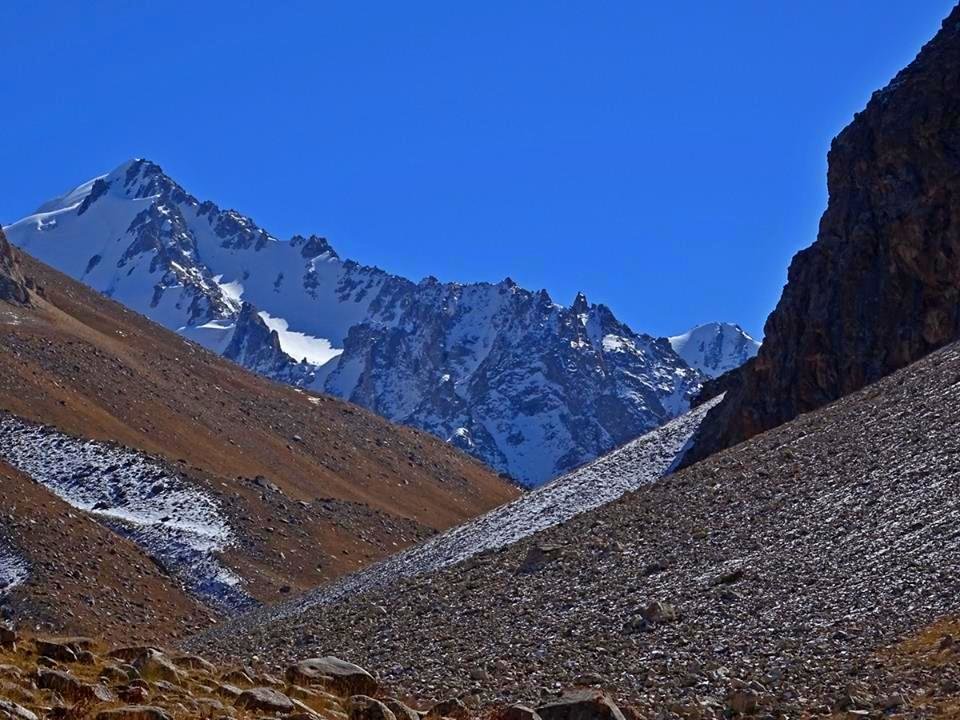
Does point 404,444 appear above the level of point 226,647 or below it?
above

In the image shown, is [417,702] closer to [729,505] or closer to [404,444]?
[729,505]

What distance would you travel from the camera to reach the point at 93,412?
92.2 meters

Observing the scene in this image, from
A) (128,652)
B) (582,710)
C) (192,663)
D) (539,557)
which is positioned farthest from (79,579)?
(582,710)

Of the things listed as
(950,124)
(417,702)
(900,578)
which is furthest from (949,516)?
(950,124)

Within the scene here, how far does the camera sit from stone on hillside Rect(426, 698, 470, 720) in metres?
23.7

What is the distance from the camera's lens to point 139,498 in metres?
79.8

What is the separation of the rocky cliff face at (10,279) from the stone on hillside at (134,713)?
97.6m

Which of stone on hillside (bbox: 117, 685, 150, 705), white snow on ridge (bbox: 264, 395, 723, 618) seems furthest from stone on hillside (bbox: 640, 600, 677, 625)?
white snow on ridge (bbox: 264, 395, 723, 618)

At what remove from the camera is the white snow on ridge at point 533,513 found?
49.0 metres

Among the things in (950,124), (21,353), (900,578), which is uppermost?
(950,124)

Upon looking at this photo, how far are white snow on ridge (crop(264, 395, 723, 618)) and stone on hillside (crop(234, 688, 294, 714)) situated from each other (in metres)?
25.8

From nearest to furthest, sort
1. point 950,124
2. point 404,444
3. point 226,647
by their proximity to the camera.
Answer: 1. point 226,647
2. point 950,124
3. point 404,444

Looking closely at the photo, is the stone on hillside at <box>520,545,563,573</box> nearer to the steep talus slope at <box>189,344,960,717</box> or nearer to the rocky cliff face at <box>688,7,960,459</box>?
the steep talus slope at <box>189,344,960,717</box>

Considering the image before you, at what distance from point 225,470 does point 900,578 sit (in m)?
68.4
